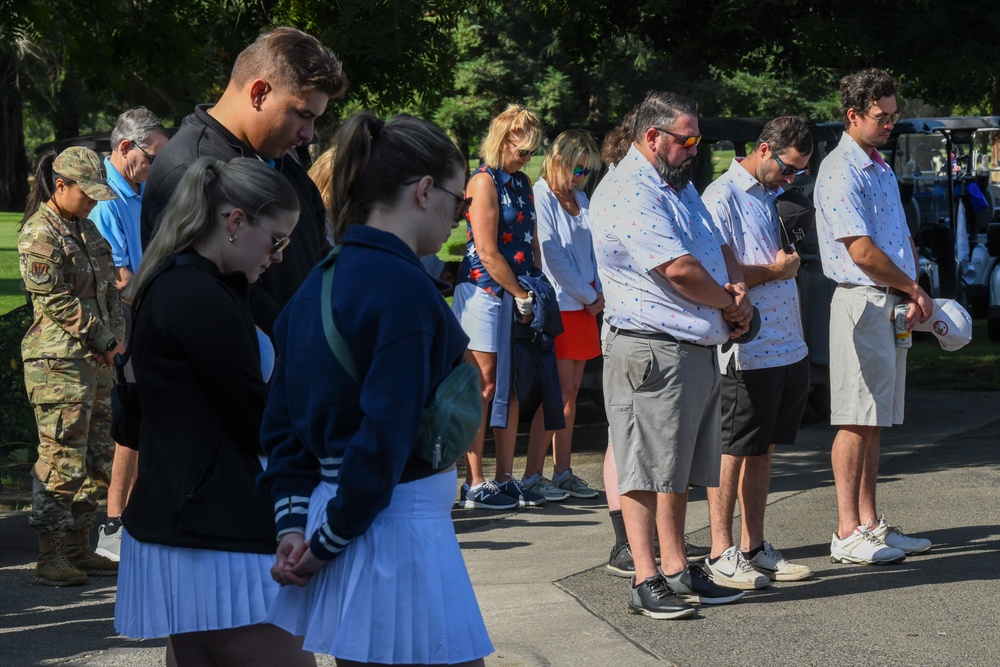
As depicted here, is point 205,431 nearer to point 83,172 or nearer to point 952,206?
point 83,172

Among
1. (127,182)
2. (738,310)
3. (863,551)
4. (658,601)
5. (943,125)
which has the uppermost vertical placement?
(943,125)

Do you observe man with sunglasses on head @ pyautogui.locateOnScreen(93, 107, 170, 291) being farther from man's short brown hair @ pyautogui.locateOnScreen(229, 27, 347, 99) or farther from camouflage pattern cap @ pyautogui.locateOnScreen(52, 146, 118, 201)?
man's short brown hair @ pyautogui.locateOnScreen(229, 27, 347, 99)

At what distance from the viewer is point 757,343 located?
5.60 meters

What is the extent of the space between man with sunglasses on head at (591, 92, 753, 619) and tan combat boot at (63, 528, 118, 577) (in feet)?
8.12

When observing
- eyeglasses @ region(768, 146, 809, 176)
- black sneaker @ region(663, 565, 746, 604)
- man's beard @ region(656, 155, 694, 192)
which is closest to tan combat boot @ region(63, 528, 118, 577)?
black sneaker @ region(663, 565, 746, 604)

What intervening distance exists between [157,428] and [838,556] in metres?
3.92

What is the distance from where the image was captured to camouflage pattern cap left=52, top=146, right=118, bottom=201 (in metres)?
5.70

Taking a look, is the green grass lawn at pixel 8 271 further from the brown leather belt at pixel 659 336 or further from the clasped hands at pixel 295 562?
the clasped hands at pixel 295 562

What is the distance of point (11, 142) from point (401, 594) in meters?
38.2

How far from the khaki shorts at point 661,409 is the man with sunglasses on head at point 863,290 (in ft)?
3.48

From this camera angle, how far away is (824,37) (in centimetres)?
905

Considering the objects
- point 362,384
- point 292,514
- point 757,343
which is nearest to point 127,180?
point 757,343

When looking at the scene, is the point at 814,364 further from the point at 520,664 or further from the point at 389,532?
the point at 389,532

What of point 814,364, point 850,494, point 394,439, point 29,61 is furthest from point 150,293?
point 29,61
